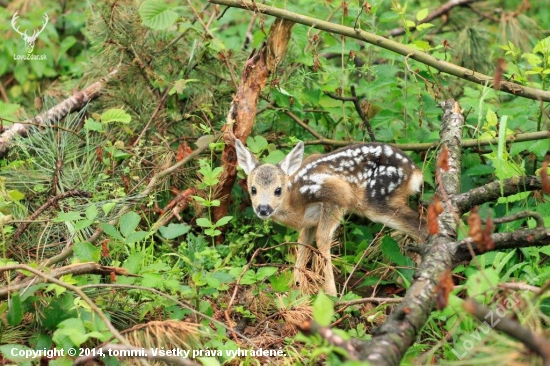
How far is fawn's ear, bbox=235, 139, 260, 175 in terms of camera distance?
5.32m

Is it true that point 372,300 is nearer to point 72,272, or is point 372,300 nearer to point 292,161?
point 292,161

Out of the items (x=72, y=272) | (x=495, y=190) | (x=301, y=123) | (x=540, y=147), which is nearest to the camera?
(x=72, y=272)

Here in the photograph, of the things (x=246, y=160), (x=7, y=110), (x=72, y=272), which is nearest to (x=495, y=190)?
(x=246, y=160)

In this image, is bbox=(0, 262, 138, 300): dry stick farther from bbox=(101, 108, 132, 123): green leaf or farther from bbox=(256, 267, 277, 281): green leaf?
bbox=(101, 108, 132, 123): green leaf

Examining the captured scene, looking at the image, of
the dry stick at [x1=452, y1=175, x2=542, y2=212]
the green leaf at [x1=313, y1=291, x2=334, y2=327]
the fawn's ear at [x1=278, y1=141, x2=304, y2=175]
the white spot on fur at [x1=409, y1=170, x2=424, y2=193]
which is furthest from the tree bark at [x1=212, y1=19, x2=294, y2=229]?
the green leaf at [x1=313, y1=291, x2=334, y2=327]

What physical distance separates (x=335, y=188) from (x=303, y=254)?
21.3 inches

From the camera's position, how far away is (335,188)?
5418 millimetres

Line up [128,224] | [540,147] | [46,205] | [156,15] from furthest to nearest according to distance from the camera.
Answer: [156,15] → [540,147] → [46,205] → [128,224]

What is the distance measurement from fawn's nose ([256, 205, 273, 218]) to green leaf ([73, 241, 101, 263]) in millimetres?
1409

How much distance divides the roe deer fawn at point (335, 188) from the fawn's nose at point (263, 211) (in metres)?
0.01

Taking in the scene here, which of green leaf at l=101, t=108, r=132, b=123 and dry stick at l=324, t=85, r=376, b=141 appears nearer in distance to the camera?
green leaf at l=101, t=108, r=132, b=123

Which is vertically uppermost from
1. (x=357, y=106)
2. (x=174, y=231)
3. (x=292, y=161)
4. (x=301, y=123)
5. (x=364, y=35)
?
(x=364, y=35)

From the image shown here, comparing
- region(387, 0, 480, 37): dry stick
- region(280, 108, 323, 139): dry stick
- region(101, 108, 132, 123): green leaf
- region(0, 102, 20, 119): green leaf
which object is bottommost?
region(280, 108, 323, 139): dry stick

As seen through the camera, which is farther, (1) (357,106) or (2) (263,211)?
(1) (357,106)
